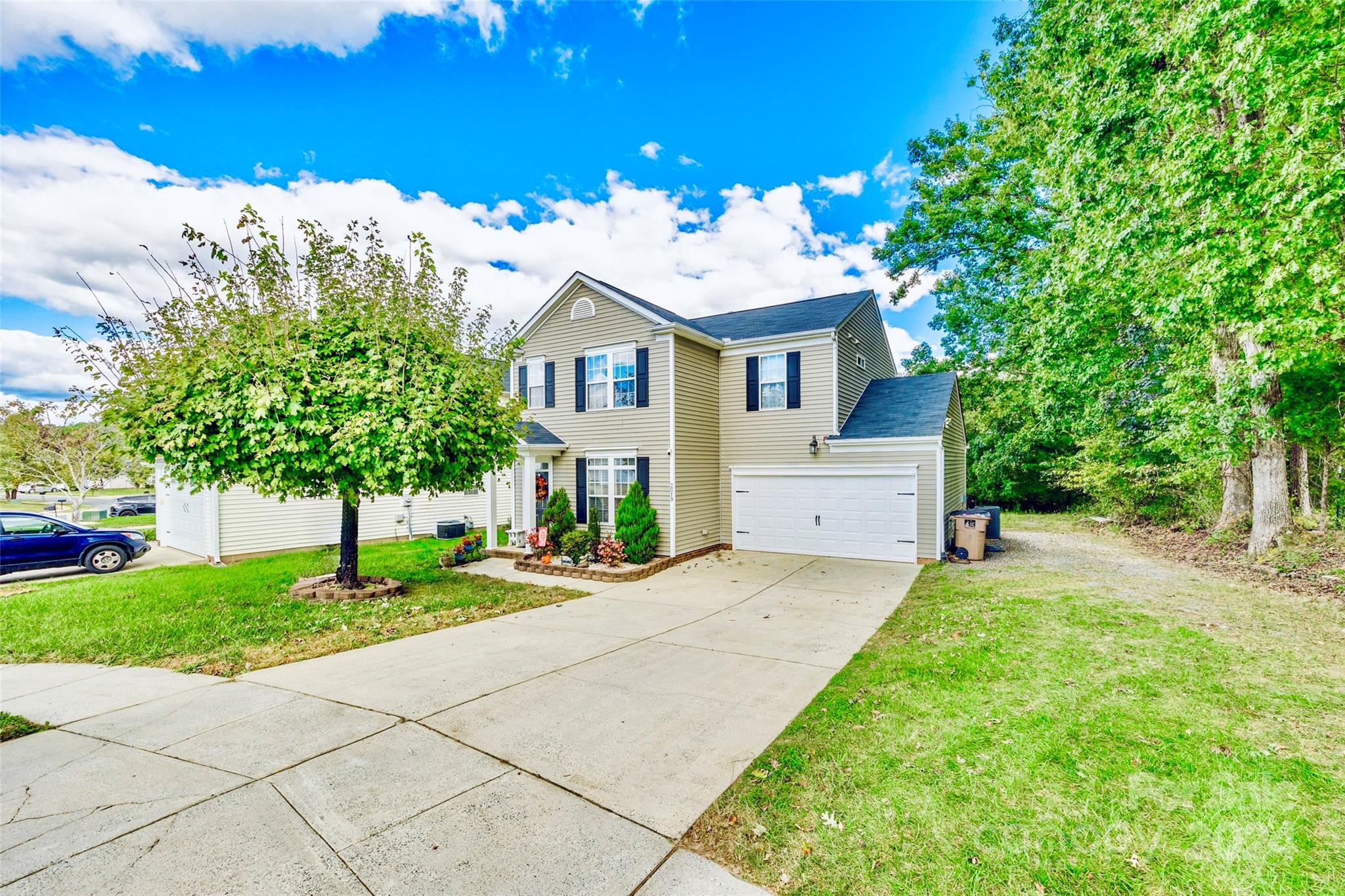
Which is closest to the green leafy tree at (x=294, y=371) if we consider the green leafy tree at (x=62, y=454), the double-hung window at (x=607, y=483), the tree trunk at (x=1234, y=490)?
the double-hung window at (x=607, y=483)

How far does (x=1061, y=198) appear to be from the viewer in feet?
39.0

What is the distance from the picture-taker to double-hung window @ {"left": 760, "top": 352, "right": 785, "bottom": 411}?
12.8 m

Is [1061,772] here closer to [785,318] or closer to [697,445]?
[697,445]

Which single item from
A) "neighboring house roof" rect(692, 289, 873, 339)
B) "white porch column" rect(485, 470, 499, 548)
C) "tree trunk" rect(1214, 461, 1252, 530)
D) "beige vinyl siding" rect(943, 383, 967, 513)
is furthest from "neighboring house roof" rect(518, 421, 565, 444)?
"tree trunk" rect(1214, 461, 1252, 530)

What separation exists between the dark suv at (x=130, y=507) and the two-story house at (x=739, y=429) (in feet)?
80.2

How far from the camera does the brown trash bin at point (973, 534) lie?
37.9 feet

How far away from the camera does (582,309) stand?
13.4m

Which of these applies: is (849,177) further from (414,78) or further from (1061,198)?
(414,78)

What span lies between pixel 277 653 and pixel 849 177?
809 inches

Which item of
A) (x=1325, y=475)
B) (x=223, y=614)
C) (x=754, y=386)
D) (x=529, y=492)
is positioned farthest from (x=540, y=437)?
(x=1325, y=475)

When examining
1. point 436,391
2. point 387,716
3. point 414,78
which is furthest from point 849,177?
point 387,716

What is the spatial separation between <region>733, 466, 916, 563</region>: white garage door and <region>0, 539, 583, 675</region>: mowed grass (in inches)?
217

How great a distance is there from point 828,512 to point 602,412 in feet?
19.8

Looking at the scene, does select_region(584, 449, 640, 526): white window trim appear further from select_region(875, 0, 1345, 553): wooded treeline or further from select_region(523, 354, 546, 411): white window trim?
select_region(875, 0, 1345, 553): wooded treeline
